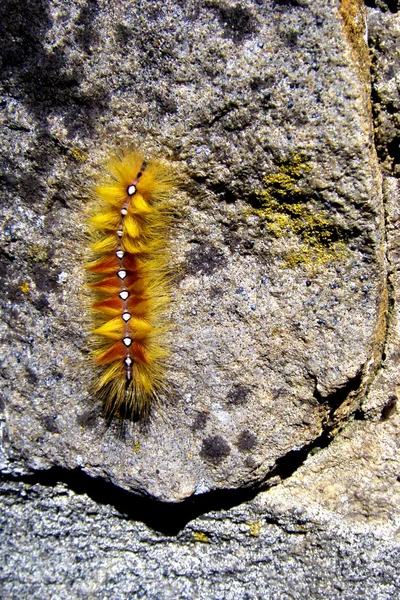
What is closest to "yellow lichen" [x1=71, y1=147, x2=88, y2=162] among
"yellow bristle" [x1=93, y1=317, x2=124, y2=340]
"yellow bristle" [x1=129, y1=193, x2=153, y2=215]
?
"yellow bristle" [x1=129, y1=193, x2=153, y2=215]

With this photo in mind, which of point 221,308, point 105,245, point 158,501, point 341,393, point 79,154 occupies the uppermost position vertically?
point 79,154

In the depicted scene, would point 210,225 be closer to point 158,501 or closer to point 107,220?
point 107,220

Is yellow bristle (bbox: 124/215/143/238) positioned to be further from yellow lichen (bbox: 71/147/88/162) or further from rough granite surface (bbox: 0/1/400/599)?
yellow lichen (bbox: 71/147/88/162)

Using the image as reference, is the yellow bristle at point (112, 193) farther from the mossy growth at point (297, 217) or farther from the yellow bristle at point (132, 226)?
the mossy growth at point (297, 217)

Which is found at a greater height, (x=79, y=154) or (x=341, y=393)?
(x=79, y=154)

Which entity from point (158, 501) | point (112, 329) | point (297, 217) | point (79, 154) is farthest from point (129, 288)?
point (158, 501)

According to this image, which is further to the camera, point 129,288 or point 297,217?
point 129,288

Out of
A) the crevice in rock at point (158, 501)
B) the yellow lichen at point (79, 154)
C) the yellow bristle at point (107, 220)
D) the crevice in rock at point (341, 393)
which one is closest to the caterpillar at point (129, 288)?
the yellow bristle at point (107, 220)
